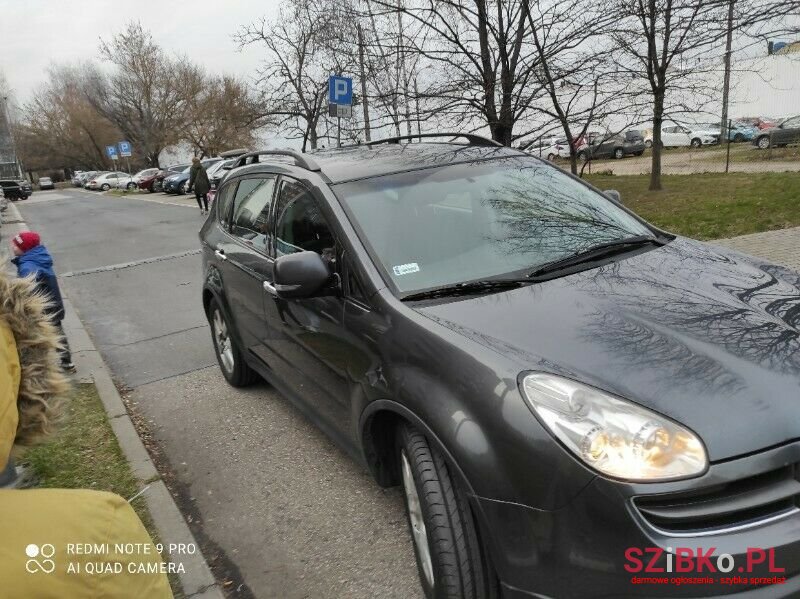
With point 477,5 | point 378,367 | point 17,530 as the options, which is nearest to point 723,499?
point 378,367

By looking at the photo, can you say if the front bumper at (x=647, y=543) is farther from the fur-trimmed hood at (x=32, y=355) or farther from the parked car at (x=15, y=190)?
the parked car at (x=15, y=190)

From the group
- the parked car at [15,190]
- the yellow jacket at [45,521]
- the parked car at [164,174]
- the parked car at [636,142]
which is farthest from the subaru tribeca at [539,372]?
the parked car at [15,190]

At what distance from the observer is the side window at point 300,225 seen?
308cm

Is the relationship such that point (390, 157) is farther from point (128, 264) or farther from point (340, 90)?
point (128, 264)

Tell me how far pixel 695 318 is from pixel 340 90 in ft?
31.2

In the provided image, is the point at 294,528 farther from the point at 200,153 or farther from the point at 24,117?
the point at 24,117

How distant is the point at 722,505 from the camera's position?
1.73 metres

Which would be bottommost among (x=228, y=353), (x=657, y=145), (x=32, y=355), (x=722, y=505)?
(x=228, y=353)

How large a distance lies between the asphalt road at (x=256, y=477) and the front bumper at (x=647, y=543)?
40.5 inches

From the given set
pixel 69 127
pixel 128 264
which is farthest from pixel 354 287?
pixel 69 127

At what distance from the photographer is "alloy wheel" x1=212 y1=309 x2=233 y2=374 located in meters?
4.89

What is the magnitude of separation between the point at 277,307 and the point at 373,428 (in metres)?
1.18

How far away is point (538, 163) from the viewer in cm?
378

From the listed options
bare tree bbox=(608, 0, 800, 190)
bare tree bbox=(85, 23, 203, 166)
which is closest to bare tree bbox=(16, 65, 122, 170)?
bare tree bbox=(85, 23, 203, 166)
